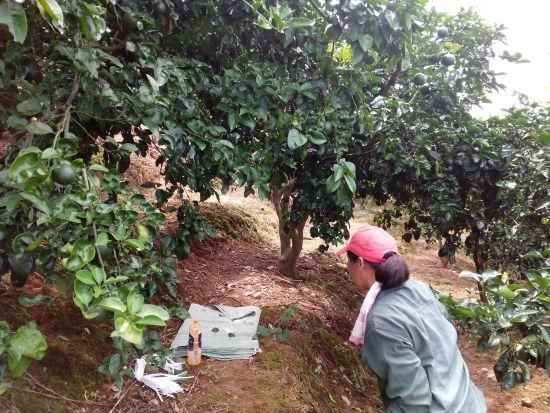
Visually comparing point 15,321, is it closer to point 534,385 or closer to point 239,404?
point 239,404

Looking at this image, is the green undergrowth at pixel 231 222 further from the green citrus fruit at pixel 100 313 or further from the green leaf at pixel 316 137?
the green citrus fruit at pixel 100 313

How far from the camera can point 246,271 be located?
4.99 metres

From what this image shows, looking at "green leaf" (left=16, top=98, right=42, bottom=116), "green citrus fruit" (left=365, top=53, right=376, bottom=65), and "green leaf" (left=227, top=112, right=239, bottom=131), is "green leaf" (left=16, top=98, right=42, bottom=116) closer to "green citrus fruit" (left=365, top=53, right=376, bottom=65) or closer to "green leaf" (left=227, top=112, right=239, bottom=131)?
"green leaf" (left=227, top=112, right=239, bottom=131)

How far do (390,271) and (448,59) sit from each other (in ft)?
7.80

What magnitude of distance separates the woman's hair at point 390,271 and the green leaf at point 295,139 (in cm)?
67

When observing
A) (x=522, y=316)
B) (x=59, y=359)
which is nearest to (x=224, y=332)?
(x=59, y=359)

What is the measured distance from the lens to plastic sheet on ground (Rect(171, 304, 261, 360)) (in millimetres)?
3156

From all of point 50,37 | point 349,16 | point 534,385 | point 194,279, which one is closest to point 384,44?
point 349,16

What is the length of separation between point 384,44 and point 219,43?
3.79 feet

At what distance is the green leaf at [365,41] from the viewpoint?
1792mm

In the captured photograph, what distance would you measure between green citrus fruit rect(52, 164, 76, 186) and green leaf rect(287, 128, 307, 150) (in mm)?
1020

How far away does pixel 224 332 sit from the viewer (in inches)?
134

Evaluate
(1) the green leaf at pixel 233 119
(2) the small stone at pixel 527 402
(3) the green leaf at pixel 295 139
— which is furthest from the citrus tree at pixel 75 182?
(2) the small stone at pixel 527 402

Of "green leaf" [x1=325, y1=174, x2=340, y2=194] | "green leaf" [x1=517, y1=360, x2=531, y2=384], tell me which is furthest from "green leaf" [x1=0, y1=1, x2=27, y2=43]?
"green leaf" [x1=517, y1=360, x2=531, y2=384]
